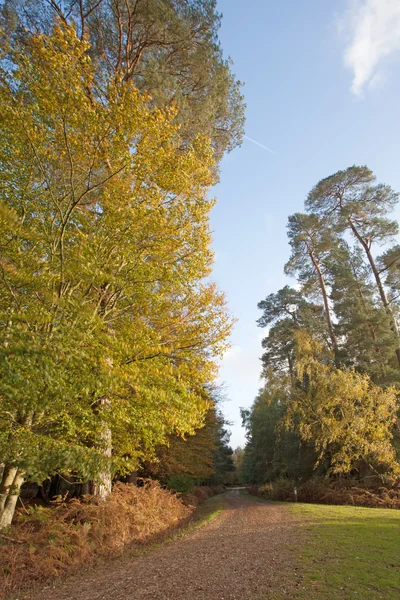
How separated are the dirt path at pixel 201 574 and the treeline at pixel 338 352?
1010cm

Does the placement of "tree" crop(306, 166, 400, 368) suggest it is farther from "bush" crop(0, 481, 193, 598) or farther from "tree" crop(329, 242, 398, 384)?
"bush" crop(0, 481, 193, 598)

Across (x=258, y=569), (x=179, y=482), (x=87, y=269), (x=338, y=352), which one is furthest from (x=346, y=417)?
(x=87, y=269)

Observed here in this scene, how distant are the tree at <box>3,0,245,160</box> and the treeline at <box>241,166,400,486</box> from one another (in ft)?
49.1

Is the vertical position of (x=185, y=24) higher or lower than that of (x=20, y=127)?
higher

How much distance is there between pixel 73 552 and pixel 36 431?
3179 mm

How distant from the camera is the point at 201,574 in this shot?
5855mm

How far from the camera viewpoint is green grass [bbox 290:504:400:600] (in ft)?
15.4

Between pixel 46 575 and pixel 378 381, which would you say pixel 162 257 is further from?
pixel 378 381

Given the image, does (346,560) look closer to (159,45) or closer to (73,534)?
(73,534)

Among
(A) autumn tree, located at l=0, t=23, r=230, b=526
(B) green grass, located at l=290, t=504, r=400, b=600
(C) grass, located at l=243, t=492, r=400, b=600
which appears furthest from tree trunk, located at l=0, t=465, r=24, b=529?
(B) green grass, located at l=290, t=504, r=400, b=600

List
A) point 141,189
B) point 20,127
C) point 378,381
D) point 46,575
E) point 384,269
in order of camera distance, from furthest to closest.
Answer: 1. point 384,269
2. point 378,381
3. point 141,189
4. point 46,575
5. point 20,127

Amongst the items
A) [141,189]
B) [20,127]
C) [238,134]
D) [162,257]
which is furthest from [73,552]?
[238,134]

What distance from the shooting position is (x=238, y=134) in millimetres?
13078

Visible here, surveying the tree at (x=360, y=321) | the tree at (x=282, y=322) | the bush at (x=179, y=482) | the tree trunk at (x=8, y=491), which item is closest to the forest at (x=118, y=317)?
the tree trunk at (x=8, y=491)
